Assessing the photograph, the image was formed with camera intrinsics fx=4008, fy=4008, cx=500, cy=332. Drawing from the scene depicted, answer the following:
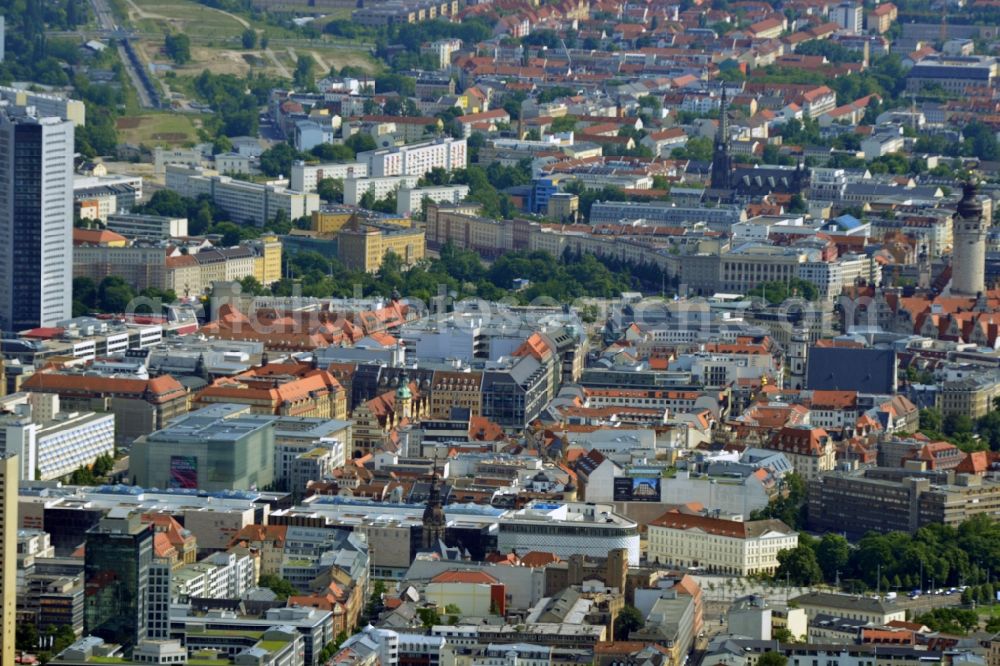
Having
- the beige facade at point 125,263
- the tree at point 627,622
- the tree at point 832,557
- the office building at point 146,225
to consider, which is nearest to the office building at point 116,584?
the tree at point 627,622

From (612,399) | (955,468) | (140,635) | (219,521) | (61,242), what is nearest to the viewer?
(140,635)

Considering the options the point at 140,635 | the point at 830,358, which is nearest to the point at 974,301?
the point at 830,358

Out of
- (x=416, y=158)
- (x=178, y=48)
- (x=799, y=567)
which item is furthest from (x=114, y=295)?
(x=178, y=48)

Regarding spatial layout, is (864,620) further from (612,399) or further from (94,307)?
(94,307)

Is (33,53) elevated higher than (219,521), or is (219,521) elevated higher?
(33,53)

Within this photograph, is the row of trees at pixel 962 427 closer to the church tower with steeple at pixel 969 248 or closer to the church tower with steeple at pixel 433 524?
the church tower with steeple at pixel 969 248

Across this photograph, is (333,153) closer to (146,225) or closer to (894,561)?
(146,225)
